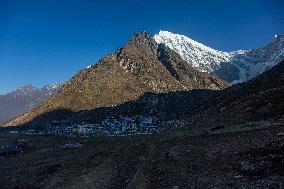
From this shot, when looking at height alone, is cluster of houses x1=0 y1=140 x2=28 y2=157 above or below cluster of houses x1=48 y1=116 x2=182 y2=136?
below

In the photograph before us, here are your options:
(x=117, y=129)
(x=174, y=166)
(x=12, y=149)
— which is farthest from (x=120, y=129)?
(x=174, y=166)

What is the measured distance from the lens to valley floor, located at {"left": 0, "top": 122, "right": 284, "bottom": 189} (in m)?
31.4

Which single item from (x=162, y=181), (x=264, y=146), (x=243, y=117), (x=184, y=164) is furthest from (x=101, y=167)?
(x=243, y=117)

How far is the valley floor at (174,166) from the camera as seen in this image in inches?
1236

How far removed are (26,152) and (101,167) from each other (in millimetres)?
31907

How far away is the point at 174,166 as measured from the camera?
130 feet

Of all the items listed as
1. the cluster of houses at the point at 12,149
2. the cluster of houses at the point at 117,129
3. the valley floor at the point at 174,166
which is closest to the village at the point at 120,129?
the cluster of houses at the point at 117,129

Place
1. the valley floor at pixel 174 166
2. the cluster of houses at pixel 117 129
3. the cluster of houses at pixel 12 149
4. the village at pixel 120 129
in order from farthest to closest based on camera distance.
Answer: the cluster of houses at pixel 117 129
the village at pixel 120 129
the cluster of houses at pixel 12 149
the valley floor at pixel 174 166

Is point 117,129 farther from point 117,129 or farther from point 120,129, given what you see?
point 120,129

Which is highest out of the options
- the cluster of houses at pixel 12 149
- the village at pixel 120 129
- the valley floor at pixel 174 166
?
the village at pixel 120 129

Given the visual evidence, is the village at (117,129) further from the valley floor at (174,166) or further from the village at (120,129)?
the valley floor at (174,166)

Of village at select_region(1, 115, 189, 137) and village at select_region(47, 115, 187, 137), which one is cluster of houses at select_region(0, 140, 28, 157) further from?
village at select_region(47, 115, 187, 137)

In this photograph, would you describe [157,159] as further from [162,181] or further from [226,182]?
[226,182]

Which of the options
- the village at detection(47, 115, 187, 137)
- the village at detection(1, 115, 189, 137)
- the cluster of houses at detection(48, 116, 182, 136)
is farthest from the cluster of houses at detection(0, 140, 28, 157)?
the cluster of houses at detection(48, 116, 182, 136)
